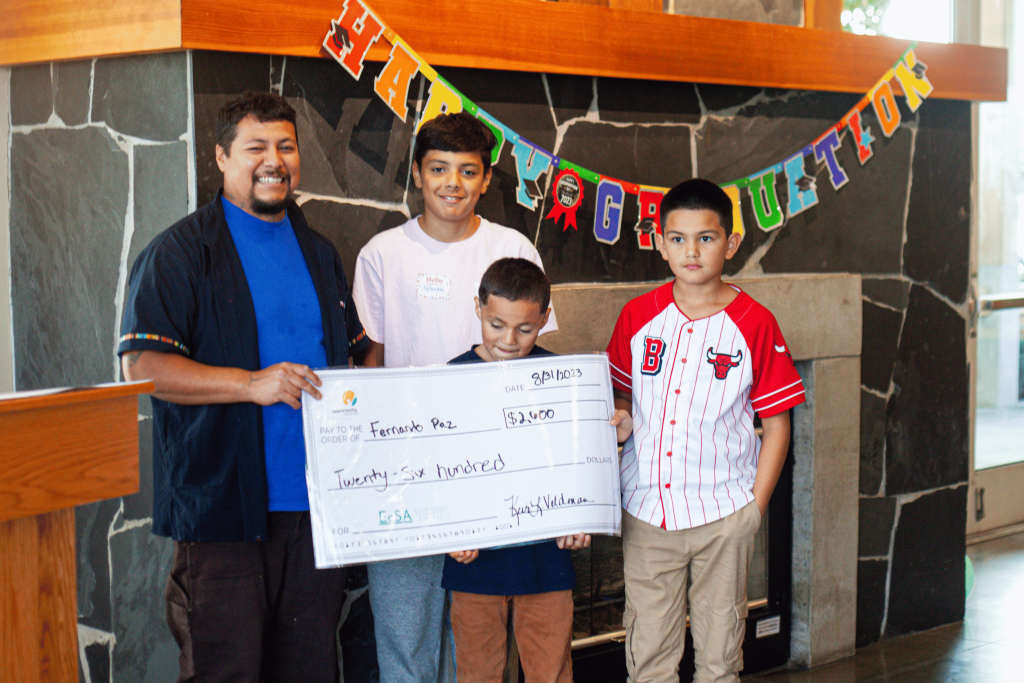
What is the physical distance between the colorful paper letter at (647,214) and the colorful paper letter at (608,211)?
0.07 meters

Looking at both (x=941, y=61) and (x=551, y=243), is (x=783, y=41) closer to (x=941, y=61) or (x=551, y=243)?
(x=941, y=61)

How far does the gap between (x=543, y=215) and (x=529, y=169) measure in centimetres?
15

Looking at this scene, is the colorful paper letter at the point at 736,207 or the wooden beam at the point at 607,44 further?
the colorful paper letter at the point at 736,207

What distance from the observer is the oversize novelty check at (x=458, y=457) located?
2.00 metres

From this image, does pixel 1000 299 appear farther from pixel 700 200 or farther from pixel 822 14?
pixel 700 200

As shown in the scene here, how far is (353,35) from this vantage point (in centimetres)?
239

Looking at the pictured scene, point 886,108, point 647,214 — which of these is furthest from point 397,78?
point 886,108

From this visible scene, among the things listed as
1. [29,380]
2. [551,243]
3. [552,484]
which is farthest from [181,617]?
[551,243]

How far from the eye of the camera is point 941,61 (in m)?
3.47

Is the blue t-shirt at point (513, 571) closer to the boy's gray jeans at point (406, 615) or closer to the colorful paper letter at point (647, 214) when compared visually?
the boy's gray jeans at point (406, 615)

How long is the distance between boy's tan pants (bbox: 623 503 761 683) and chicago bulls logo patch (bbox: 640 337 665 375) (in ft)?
1.24

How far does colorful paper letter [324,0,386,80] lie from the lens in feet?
7.76

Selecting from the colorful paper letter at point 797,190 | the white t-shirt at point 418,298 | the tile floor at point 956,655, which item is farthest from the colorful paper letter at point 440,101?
the tile floor at point 956,655

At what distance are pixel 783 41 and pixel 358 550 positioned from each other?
2233 mm
